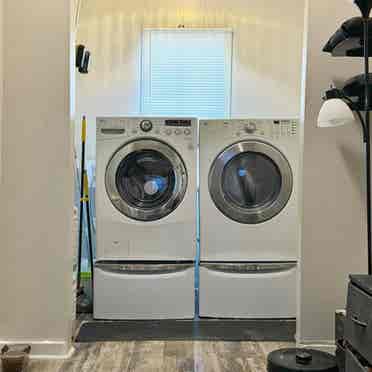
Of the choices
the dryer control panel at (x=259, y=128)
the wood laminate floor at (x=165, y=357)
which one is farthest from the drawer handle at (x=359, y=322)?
the dryer control panel at (x=259, y=128)

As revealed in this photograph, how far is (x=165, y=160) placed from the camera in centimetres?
354

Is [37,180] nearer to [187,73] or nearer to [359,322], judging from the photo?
[359,322]

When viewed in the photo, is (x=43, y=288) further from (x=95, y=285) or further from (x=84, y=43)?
(x=84, y=43)

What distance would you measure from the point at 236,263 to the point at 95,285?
0.96 meters

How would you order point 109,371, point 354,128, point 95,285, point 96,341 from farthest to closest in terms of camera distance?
point 95,285 < point 96,341 < point 354,128 < point 109,371

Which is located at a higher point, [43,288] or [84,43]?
[84,43]

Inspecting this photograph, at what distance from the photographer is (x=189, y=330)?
128 inches

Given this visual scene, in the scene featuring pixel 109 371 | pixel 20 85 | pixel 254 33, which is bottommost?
pixel 109 371

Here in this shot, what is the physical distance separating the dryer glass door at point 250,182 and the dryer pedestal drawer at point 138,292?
24.3 inches

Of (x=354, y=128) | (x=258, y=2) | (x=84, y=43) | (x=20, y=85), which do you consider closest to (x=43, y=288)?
(x=20, y=85)

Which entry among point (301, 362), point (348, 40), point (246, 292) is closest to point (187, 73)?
point (246, 292)

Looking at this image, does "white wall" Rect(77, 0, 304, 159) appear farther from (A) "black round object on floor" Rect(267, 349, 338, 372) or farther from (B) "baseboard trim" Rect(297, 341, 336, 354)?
(A) "black round object on floor" Rect(267, 349, 338, 372)

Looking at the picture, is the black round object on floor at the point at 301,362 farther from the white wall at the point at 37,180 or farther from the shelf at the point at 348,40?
the shelf at the point at 348,40

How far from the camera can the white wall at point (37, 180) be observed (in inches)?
107
